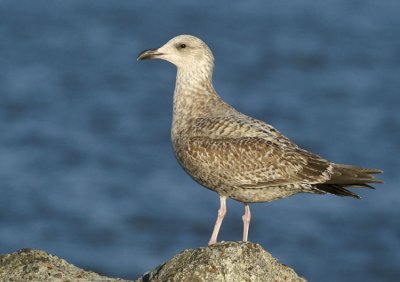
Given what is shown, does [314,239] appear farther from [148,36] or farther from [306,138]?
[148,36]

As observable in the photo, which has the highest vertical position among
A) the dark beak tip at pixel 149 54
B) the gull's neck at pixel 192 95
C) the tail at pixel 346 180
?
the dark beak tip at pixel 149 54

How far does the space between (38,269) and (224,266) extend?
2.00 metres

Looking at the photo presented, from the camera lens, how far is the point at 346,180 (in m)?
14.5

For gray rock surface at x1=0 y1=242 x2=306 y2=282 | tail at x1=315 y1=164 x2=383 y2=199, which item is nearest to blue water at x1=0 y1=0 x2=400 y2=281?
tail at x1=315 y1=164 x2=383 y2=199

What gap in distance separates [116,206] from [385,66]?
1549cm

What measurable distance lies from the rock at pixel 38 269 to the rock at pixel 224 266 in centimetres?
96

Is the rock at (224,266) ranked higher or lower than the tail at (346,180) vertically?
lower

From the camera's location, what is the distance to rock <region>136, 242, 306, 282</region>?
36.2 feet

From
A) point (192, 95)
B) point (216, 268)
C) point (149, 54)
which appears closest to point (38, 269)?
point (216, 268)

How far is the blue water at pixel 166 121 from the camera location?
30.6 m

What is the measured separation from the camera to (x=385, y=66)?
44.4 meters

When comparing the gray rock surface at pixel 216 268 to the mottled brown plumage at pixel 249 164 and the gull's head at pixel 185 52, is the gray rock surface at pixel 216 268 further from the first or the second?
the gull's head at pixel 185 52

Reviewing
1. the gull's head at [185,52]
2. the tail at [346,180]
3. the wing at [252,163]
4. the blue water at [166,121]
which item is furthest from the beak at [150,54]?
the blue water at [166,121]

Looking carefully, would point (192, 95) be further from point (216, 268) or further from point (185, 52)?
point (216, 268)
